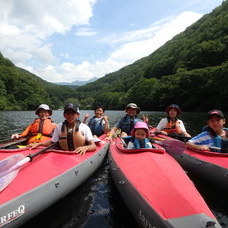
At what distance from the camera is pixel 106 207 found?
4.77m

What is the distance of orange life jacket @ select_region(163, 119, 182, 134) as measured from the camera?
9.05 m

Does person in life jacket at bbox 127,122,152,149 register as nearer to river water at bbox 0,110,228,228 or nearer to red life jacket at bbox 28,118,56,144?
river water at bbox 0,110,228,228

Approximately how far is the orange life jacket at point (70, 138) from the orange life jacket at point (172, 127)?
15.6 ft

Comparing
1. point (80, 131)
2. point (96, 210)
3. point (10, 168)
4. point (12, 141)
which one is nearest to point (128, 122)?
point (80, 131)

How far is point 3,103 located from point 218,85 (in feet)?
174

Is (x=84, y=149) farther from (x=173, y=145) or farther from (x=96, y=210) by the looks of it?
(x=173, y=145)

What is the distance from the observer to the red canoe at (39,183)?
3.09m

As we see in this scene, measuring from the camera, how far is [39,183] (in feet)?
12.0

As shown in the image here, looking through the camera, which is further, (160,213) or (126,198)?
(126,198)

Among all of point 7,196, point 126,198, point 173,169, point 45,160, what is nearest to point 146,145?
point 173,169

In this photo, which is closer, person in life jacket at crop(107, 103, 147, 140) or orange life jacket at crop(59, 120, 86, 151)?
orange life jacket at crop(59, 120, 86, 151)

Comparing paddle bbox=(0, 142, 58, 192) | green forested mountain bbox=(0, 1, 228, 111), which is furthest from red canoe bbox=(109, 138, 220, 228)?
green forested mountain bbox=(0, 1, 228, 111)

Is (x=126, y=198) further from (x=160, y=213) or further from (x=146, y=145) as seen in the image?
→ (x=146, y=145)

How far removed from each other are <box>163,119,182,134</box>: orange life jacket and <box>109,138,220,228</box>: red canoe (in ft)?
14.7
